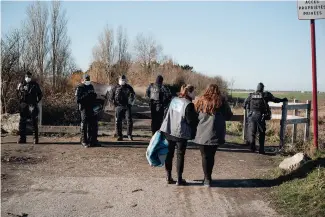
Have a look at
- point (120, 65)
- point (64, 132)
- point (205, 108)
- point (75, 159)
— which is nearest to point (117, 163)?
point (75, 159)

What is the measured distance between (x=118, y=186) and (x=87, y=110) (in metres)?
3.95

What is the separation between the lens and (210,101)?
21.9 ft

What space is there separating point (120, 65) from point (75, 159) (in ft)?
94.4

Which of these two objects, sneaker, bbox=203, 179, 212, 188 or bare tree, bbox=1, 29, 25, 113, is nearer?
sneaker, bbox=203, 179, 212, 188

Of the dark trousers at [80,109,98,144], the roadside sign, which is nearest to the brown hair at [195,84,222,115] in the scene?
the roadside sign

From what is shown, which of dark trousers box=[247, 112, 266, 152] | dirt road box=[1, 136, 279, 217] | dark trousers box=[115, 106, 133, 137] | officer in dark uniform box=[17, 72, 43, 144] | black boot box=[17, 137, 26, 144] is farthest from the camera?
dark trousers box=[115, 106, 133, 137]

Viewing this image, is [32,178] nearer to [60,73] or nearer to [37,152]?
[37,152]

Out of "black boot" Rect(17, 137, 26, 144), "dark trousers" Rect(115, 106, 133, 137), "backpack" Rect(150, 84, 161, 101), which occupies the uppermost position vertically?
"backpack" Rect(150, 84, 161, 101)

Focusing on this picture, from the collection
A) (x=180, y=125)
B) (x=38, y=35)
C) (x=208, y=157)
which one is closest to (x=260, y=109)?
(x=208, y=157)

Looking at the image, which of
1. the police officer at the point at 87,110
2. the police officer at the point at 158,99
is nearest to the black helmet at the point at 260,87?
the police officer at the point at 158,99

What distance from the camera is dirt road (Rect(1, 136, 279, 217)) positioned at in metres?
5.39

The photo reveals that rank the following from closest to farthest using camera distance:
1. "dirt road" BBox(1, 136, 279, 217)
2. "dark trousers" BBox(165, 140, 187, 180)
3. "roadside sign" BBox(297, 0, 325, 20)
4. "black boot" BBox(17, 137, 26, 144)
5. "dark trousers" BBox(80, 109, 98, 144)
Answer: "dirt road" BBox(1, 136, 279, 217) → "dark trousers" BBox(165, 140, 187, 180) → "roadside sign" BBox(297, 0, 325, 20) → "dark trousers" BBox(80, 109, 98, 144) → "black boot" BBox(17, 137, 26, 144)

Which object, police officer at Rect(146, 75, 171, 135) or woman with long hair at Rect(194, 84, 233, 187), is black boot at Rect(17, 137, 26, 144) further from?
woman with long hair at Rect(194, 84, 233, 187)

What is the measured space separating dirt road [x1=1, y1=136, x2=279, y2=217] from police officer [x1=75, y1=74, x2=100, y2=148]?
47cm
